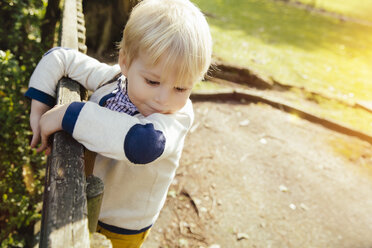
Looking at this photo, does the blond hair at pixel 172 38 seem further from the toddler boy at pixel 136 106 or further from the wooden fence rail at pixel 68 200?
the wooden fence rail at pixel 68 200

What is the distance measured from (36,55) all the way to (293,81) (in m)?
5.35

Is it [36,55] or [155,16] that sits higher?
[155,16]

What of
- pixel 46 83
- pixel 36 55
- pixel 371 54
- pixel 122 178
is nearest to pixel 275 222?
pixel 122 178

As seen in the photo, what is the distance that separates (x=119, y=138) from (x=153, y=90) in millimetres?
324

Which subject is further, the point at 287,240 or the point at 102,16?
the point at 102,16

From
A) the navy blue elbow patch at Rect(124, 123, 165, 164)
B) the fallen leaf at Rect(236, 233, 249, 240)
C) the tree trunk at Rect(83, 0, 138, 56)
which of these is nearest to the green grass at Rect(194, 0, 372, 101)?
the tree trunk at Rect(83, 0, 138, 56)

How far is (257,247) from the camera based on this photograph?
322 cm

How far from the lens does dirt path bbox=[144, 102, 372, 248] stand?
11.0 ft

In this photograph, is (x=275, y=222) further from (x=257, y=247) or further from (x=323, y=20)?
(x=323, y=20)

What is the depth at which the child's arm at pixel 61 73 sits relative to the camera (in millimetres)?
1641

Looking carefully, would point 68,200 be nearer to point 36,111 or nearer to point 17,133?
point 36,111

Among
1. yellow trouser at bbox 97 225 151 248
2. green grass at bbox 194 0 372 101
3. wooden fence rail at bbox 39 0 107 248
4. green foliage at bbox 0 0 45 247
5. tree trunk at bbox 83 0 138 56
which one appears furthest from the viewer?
green grass at bbox 194 0 372 101

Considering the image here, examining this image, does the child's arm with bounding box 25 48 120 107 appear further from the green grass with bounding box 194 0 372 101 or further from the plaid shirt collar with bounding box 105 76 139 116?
the green grass with bounding box 194 0 372 101

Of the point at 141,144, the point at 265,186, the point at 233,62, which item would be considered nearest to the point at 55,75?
the point at 141,144
